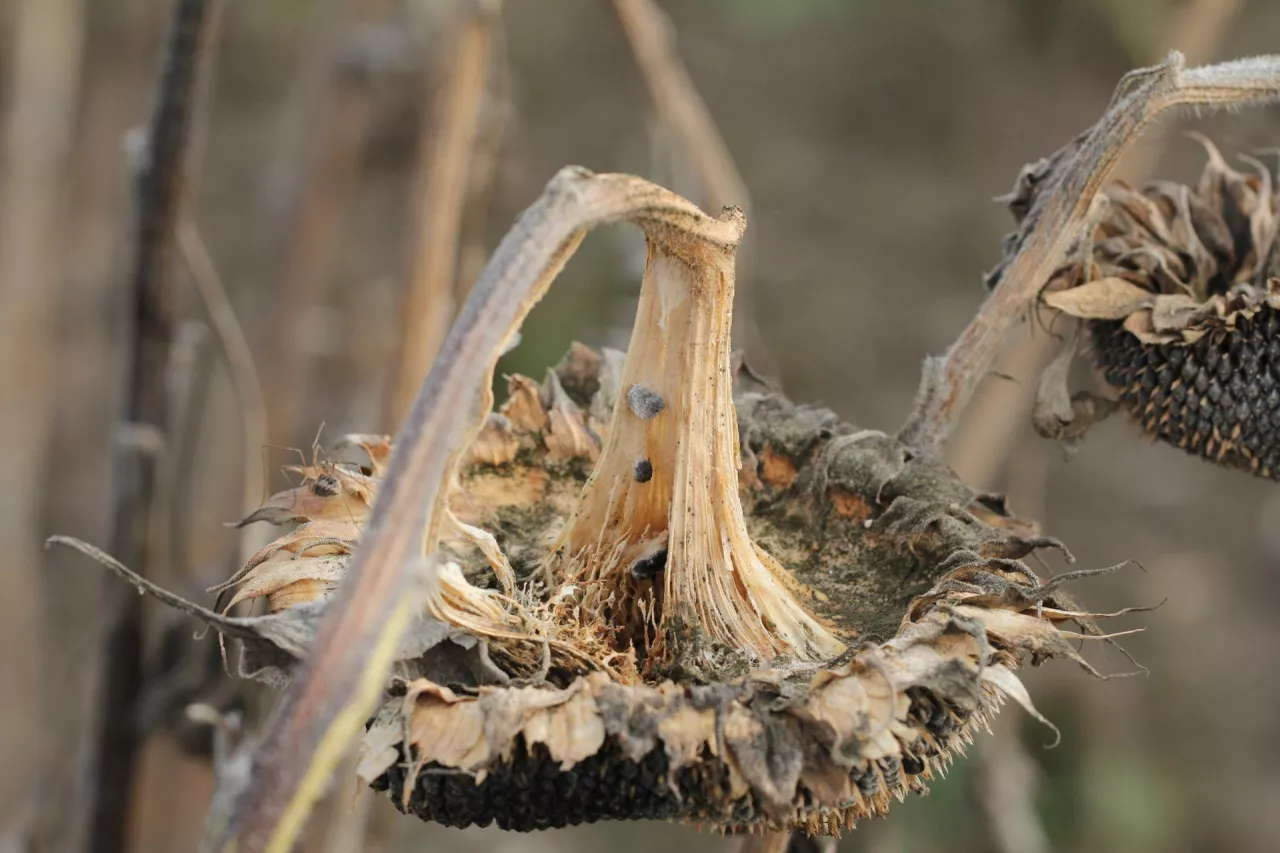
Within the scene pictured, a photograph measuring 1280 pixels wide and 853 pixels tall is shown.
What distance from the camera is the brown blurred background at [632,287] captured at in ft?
5.91

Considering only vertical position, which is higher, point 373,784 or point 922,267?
point 922,267

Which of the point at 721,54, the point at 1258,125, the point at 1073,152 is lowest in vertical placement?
the point at 1073,152

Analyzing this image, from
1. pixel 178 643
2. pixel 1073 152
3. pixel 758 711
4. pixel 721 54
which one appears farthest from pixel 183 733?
pixel 721 54

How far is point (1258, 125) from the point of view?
1.27 metres

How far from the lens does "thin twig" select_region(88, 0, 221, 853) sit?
109 centimetres

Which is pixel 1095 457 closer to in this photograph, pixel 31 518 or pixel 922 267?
pixel 922 267

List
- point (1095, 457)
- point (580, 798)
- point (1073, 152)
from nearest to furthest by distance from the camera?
point (580, 798), point (1073, 152), point (1095, 457)

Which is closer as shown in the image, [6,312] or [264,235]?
[6,312]

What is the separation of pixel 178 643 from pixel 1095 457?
7.68ft

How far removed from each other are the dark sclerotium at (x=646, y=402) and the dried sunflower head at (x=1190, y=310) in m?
0.29

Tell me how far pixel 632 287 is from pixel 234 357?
120cm

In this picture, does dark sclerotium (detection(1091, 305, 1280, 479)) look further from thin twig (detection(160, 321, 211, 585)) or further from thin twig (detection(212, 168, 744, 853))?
thin twig (detection(160, 321, 211, 585))

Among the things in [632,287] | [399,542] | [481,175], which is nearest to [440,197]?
[481,175]

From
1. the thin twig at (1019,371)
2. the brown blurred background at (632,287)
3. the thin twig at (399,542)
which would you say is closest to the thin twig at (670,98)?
the brown blurred background at (632,287)
